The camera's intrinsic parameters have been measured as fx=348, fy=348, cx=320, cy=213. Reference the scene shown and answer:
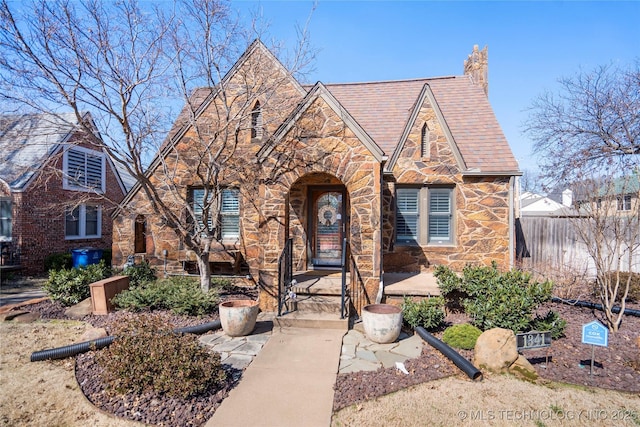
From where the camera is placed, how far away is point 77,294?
305 inches

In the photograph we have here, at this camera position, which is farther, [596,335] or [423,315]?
[423,315]

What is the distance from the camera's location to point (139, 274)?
8.69m

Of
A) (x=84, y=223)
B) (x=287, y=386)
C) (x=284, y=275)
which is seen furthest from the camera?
(x=84, y=223)

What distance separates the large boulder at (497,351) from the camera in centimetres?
445

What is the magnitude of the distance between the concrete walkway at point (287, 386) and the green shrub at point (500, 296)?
2417mm

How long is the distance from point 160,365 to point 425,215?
25.5 ft

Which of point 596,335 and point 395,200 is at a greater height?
point 395,200

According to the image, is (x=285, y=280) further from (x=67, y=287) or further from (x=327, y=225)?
(x=67, y=287)

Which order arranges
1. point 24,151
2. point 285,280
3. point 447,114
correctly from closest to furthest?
point 285,280
point 447,114
point 24,151

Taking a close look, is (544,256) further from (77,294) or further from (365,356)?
(77,294)

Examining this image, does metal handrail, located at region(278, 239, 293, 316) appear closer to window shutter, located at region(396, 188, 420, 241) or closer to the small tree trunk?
the small tree trunk

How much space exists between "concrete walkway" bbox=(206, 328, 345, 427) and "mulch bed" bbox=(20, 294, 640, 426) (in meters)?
0.15

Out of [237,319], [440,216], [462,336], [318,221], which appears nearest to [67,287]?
[237,319]

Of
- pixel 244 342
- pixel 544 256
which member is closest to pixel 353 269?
pixel 244 342
